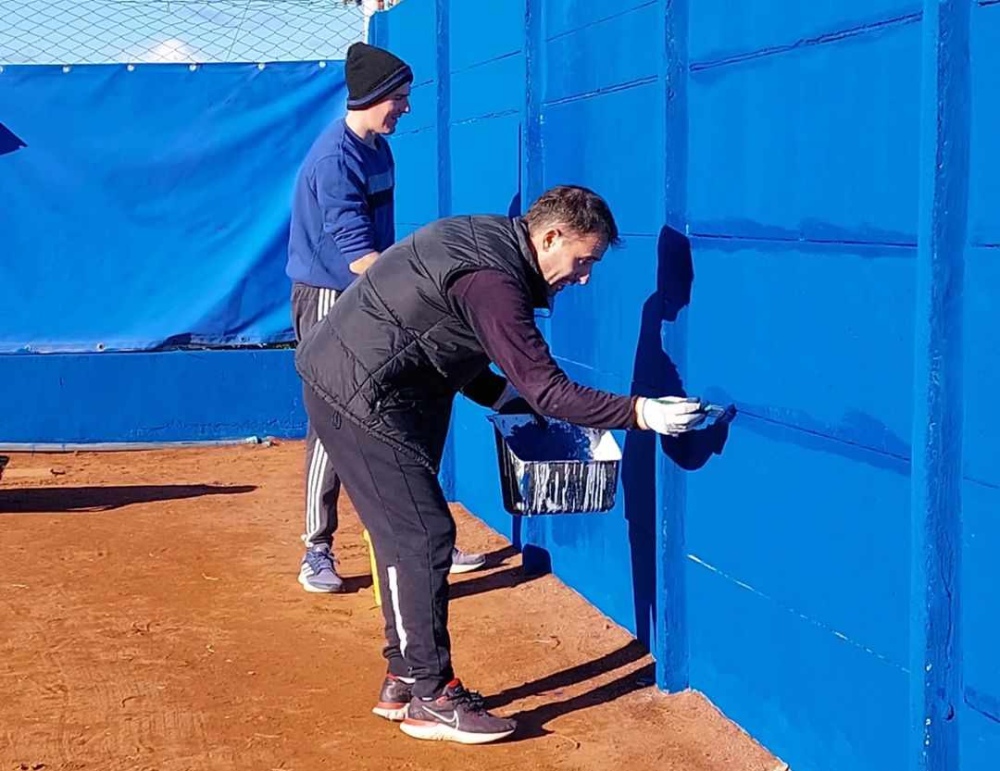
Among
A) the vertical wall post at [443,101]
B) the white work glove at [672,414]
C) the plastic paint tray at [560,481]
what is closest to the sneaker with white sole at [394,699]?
the plastic paint tray at [560,481]

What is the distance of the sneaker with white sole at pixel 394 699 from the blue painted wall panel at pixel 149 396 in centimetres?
506

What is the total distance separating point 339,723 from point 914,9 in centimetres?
263

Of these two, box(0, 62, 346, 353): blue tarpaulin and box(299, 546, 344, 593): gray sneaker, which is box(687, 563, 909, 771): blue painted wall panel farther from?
box(0, 62, 346, 353): blue tarpaulin

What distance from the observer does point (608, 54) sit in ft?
16.7

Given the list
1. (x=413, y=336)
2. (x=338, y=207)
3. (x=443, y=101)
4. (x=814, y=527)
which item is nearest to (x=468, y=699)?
(x=413, y=336)

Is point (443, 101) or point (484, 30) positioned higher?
point (484, 30)

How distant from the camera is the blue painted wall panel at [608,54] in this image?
4.70 metres

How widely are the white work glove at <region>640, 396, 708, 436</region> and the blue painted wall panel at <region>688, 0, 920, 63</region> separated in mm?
950

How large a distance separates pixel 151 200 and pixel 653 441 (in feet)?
18.2

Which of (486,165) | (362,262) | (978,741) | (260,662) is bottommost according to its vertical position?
(260,662)

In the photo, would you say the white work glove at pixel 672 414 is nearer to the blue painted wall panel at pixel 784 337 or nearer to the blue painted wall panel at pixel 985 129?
the blue painted wall panel at pixel 784 337

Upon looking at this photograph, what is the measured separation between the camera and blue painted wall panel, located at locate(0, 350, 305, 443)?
30.5ft

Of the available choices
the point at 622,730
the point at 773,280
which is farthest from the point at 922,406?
the point at 622,730

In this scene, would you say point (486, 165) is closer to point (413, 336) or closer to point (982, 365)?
point (413, 336)
